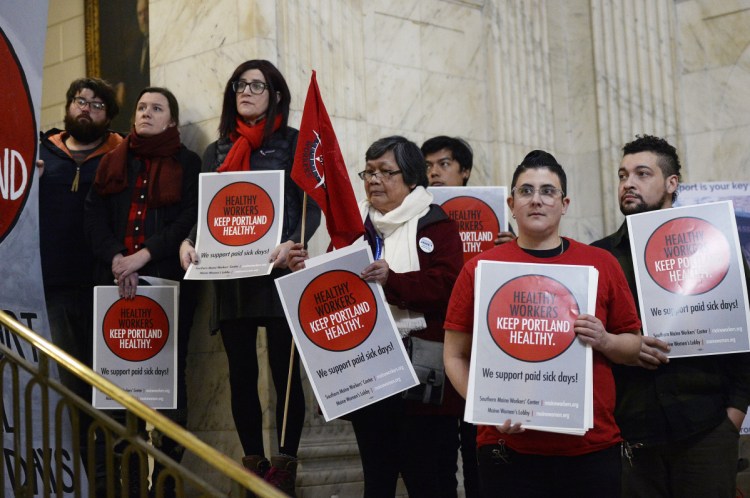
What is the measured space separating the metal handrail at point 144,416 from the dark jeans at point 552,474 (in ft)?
3.11

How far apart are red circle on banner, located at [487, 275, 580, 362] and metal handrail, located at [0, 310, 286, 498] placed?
3.38ft

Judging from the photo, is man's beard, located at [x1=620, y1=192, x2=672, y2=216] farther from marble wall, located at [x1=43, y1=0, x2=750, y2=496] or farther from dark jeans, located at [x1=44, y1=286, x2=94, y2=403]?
dark jeans, located at [x1=44, y1=286, x2=94, y2=403]

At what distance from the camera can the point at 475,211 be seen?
6.19 meters

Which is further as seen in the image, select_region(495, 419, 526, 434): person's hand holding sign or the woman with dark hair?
the woman with dark hair

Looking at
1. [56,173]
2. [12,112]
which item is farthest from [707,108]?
[12,112]

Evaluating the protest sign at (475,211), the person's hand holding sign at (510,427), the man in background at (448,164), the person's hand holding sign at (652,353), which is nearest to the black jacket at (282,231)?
the protest sign at (475,211)

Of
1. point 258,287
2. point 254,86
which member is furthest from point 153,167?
point 258,287

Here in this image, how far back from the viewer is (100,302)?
247 inches

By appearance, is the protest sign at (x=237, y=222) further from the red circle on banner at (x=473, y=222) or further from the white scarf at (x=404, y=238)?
the red circle on banner at (x=473, y=222)

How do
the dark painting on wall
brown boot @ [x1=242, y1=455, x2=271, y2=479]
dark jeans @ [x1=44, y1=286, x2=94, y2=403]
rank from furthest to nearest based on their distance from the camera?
the dark painting on wall
dark jeans @ [x1=44, y1=286, x2=94, y2=403]
brown boot @ [x1=242, y1=455, x2=271, y2=479]

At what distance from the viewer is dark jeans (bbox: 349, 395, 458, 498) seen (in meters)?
4.94

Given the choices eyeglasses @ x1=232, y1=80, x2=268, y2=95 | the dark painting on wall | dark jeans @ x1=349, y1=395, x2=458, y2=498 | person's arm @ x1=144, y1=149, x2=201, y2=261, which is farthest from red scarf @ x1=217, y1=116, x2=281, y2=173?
the dark painting on wall

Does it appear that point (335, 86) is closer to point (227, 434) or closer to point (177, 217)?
point (177, 217)

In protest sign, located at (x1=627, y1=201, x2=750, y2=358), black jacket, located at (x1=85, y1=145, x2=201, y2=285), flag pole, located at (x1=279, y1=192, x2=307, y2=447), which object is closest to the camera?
protest sign, located at (x1=627, y1=201, x2=750, y2=358)
